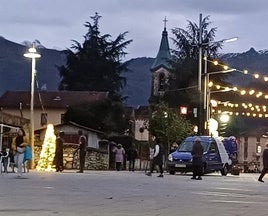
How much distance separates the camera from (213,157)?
4009cm

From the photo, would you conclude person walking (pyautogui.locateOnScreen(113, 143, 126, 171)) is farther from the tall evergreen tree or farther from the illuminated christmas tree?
the tall evergreen tree

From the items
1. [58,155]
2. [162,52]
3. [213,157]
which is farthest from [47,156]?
[162,52]

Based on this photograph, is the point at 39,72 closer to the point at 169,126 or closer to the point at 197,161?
the point at 169,126

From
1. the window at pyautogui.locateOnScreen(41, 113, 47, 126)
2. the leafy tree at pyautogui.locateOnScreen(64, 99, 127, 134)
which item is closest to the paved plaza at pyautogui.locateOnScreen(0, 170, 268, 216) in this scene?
the leafy tree at pyautogui.locateOnScreen(64, 99, 127, 134)

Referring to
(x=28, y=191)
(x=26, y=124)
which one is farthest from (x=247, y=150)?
(x=28, y=191)

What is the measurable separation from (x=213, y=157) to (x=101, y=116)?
4159cm

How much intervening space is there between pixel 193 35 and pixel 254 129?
52.8m

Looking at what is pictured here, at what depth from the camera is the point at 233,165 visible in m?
46.5

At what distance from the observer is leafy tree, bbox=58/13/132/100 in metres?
102

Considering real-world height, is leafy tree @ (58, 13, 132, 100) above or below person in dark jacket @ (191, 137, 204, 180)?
above

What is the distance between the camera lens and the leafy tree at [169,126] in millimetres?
62188

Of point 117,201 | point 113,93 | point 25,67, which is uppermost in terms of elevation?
point 25,67

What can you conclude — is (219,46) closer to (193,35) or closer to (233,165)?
(193,35)

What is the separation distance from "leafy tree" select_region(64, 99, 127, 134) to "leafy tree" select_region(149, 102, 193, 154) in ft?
44.1
